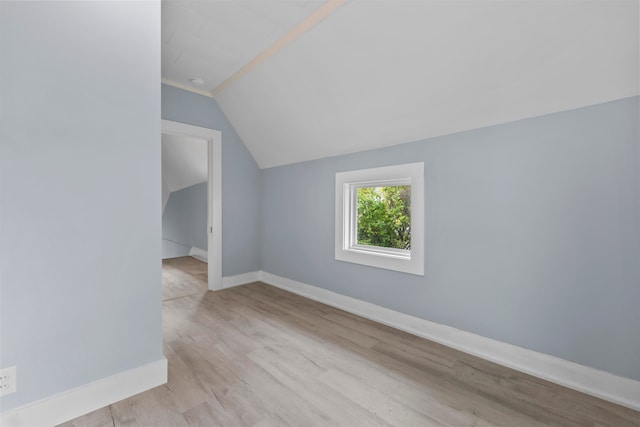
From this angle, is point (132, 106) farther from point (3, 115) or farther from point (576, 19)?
point (576, 19)

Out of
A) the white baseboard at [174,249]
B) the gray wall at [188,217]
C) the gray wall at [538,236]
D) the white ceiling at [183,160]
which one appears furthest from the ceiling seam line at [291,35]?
the white baseboard at [174,249]

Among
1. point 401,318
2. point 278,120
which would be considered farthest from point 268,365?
point 278,120

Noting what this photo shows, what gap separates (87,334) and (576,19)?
305 centimetres

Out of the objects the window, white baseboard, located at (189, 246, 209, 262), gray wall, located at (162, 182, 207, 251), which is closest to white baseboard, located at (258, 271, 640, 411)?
the window

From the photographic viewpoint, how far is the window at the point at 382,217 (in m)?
2.42

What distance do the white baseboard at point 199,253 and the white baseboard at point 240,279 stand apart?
6.93ft

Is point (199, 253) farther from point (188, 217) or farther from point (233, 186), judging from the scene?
point (233, 186)

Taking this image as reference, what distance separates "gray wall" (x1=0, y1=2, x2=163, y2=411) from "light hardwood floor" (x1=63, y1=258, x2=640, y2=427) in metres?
0.36

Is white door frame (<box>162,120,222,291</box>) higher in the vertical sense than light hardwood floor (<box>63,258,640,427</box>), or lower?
higher

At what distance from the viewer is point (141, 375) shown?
1639 mm

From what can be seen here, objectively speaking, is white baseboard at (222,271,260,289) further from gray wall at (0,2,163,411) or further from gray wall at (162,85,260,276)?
gray wall at (0,2,163,411)

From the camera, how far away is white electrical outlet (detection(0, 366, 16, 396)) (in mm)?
1268

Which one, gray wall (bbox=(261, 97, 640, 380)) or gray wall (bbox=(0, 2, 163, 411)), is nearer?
gray wall (bbox=(0, 2, 163, 411))

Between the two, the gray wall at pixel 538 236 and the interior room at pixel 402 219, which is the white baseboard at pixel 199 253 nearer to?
the interior room at pixel 402 219
